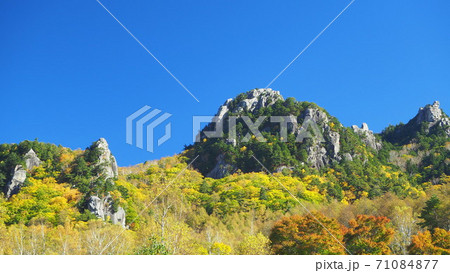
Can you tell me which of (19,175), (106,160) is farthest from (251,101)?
(19,175)

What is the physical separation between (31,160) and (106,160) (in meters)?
11.7

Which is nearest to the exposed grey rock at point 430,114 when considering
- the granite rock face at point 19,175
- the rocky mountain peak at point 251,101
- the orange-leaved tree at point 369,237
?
the rocky mountain peak at point 251,101

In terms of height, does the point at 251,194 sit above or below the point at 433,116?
below

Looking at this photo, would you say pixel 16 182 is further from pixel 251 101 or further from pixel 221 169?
pixel 251 101

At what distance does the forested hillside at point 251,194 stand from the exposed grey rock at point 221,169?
0.31 meters

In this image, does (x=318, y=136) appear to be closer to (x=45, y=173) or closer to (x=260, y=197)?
(x=260, y=197)

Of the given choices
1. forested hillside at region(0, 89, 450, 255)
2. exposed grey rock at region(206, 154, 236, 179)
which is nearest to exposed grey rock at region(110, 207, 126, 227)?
forested hillside at region(0, 89, 450, 255)

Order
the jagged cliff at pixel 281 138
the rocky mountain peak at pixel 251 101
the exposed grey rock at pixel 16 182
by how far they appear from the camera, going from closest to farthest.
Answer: the exposed grey rock at pixel 16 182
the jagged cliff at pixel 281 138
the rocky mountain peak at pixel 251 101

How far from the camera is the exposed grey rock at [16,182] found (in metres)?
58.1

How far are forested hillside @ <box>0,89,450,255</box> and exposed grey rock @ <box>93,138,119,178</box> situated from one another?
1.12 ft

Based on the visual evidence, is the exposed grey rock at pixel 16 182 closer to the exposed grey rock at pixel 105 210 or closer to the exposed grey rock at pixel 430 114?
the exposed grey rock at pixel 105 210

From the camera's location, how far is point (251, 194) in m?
59.8
